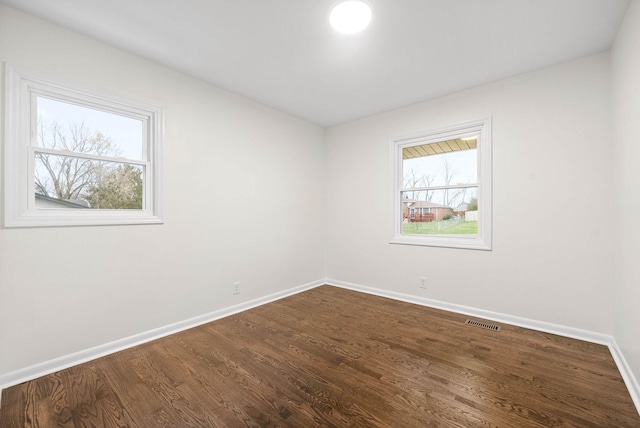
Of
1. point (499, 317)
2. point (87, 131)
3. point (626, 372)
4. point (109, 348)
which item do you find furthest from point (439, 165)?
point (109, 348)

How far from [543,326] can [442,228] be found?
1425 mm

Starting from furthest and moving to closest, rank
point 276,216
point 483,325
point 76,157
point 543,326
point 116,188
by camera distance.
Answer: point 276,216 < point 483,325 < point 543,326 < point 116,188 < point 76,157

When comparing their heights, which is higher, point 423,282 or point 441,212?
point 441,212

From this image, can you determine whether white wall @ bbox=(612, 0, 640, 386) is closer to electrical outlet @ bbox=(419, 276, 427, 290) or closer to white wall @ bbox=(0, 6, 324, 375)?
electrical outlet @ bbox=(419, 276, 427, 290)

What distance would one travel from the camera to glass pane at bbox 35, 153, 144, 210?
6.93 feet

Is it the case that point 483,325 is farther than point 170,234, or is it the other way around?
point 483,325

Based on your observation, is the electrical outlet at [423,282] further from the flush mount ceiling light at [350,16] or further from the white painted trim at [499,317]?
the flush mount ceiling light at [350,16]

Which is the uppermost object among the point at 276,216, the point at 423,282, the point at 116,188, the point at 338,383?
the point at 116,188

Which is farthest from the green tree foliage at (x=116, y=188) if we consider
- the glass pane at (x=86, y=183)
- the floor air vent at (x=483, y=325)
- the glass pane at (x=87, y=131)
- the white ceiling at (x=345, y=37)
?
the floor air vent at (x=483, y=325)

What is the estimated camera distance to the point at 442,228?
3553mm

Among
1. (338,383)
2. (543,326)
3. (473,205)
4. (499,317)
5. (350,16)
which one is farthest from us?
(473,205)

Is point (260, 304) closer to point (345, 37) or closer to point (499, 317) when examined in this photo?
point (499, 317)

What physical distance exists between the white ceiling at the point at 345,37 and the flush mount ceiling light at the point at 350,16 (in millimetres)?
62

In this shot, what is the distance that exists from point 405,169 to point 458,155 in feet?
2.35
